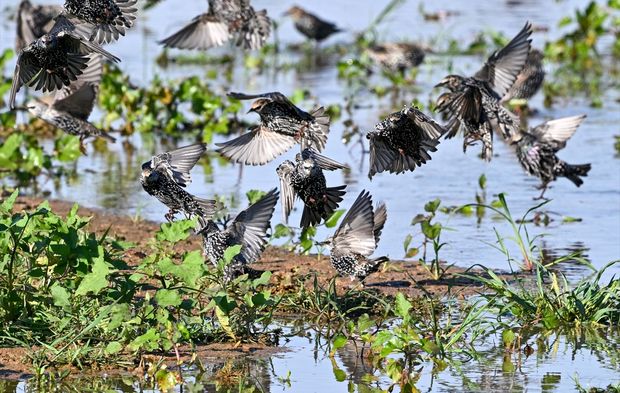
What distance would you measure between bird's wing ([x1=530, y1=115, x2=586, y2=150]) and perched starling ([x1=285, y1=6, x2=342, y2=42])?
7.54m

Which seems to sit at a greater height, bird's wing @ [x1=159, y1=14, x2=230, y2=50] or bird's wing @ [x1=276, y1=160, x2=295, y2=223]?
bird's wing @ [x1=159, y1=14, x2=230, y2=50]

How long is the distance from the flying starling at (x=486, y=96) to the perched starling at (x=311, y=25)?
8157 mm

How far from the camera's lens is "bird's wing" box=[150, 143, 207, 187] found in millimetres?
6820

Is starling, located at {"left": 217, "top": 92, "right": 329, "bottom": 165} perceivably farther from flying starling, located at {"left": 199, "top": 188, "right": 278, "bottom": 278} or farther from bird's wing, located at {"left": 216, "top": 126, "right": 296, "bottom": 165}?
flying starling, located at {"left": 199, "top": 188, "right": 278, "bottom": 278}

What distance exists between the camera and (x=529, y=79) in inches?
501

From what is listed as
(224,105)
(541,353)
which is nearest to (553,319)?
(541,353)

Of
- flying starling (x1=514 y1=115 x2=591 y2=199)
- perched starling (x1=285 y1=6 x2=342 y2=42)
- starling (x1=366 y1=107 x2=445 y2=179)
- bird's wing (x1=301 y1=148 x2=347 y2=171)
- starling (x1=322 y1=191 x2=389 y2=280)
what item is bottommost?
starling (x1=322 y1=191 x2=389 y2=280)

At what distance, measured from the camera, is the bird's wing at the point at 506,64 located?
8.62 metres

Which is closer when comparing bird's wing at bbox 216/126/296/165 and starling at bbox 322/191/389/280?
starling at bbox 322/191/389/280

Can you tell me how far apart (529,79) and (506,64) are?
13.3 feet

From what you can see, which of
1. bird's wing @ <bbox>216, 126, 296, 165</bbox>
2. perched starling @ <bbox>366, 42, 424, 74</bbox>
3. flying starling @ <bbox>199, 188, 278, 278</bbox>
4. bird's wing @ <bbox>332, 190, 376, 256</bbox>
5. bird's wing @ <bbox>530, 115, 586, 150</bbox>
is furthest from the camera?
perched starling @ <bbox>366, 42, 424, 74</bbox>

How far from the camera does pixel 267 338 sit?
6301 mm

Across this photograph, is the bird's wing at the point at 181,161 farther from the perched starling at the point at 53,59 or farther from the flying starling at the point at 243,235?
the perched starling at the point at 53,59


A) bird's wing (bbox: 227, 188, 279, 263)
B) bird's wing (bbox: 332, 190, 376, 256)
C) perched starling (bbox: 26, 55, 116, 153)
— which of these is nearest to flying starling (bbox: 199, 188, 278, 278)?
bird's wing (bbox: 227, 188, 279, 263)
